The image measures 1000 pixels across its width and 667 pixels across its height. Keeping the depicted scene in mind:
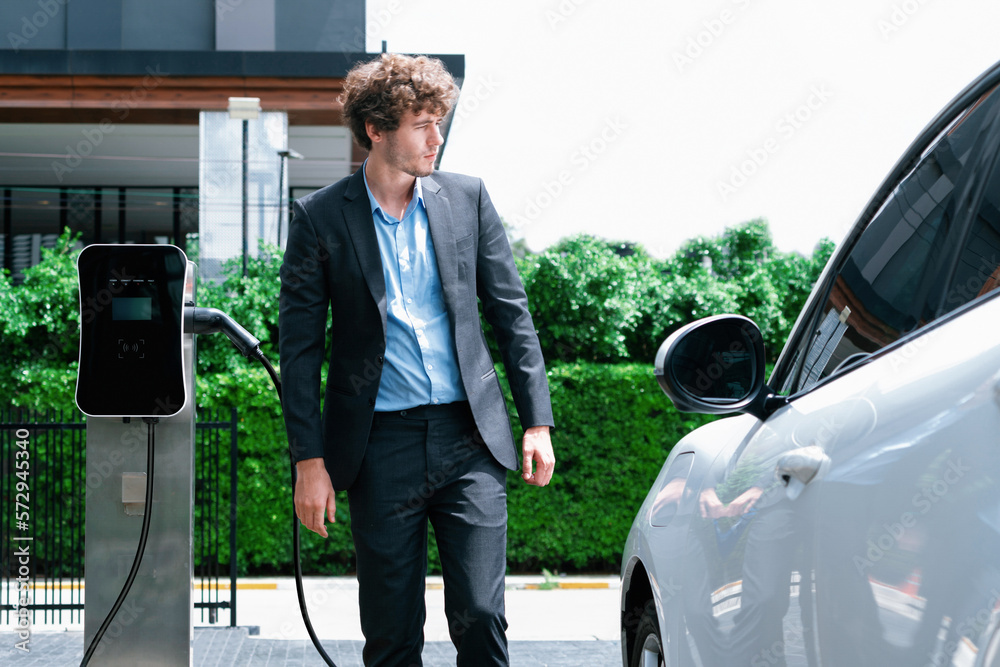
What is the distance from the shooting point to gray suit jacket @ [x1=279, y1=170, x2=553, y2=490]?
2.50 metres

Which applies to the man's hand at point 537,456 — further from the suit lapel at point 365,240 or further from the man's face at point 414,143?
the man's face at point 414,143

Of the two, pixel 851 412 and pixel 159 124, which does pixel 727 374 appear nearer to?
pixel 851 412

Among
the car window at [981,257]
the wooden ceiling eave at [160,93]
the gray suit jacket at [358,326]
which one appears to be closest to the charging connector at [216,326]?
the gray suit jacket at [358,326]

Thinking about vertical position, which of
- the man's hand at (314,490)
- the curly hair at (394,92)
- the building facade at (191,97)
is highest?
the building facade at (191,97)

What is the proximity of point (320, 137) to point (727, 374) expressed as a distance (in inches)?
504

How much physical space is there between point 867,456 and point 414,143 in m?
1.64

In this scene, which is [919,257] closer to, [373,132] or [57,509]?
[373,132]

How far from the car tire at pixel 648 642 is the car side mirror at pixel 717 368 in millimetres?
641

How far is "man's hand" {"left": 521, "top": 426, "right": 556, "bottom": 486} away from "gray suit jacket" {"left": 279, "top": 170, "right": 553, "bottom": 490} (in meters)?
0.03

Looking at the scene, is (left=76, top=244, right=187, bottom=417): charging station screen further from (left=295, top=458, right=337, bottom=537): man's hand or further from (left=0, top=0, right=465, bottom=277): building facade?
(left=0, top=0, right=465, bottom=277): building facade

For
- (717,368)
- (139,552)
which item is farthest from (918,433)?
(139,552)

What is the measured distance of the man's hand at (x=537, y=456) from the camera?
8.39 feet

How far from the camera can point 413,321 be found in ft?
8.32

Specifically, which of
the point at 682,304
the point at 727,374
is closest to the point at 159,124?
the point at 682,304
